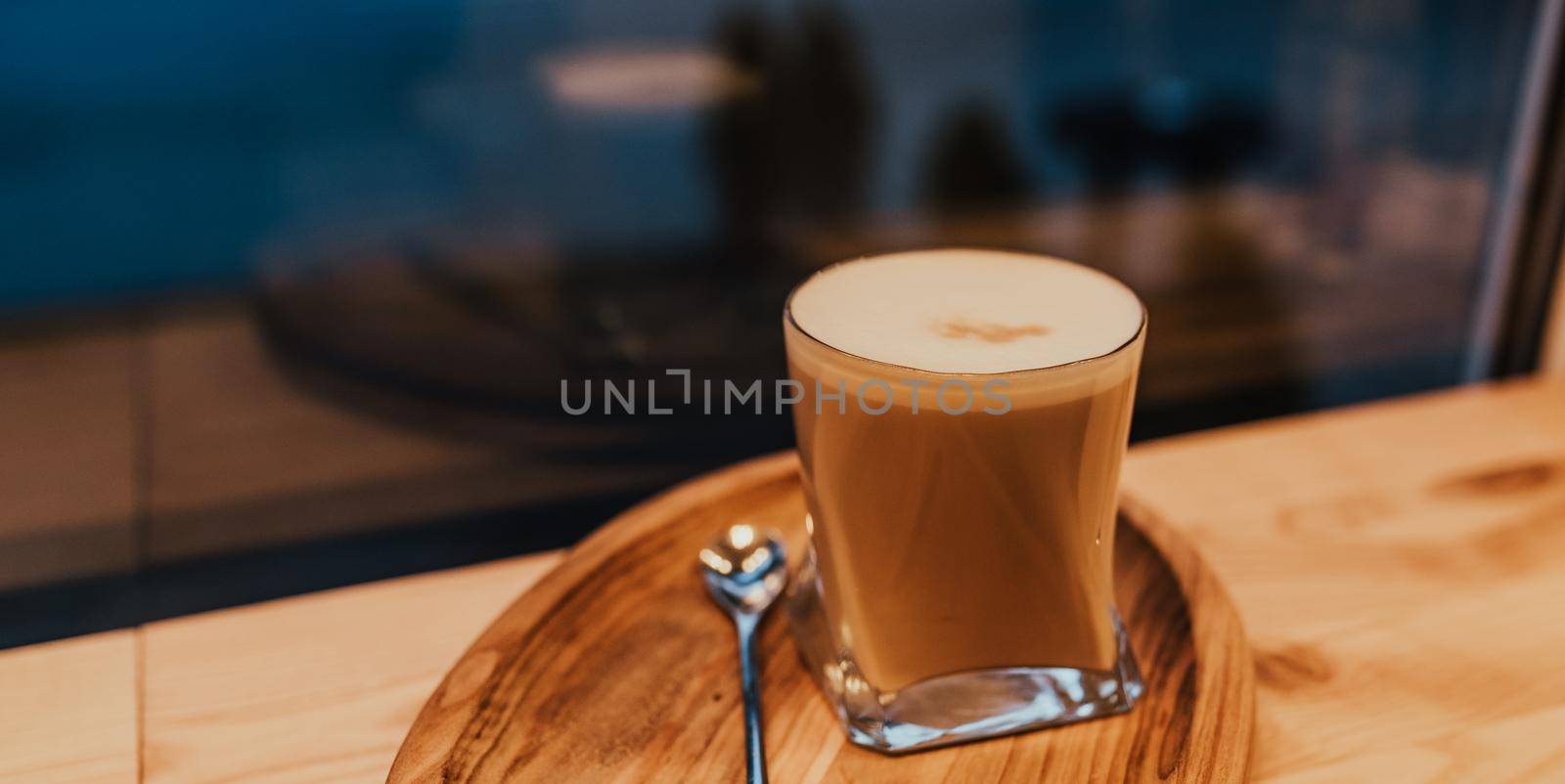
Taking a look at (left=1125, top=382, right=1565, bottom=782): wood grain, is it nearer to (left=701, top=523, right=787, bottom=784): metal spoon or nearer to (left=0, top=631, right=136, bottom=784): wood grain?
(left=701, top=523, right=787, bottom=784): metal spoon

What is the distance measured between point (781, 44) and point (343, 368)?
1.10ft

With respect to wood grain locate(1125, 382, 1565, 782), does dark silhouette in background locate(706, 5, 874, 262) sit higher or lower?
higher

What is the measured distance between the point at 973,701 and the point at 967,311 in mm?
134

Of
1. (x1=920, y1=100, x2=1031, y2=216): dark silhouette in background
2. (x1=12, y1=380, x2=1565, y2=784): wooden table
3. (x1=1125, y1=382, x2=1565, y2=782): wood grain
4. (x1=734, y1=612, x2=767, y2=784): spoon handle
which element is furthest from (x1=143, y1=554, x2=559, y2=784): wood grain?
(x1=920, y1=100, x2=1031, y2=216): dark silhouette in background

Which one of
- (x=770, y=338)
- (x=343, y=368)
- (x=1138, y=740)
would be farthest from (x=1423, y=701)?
(x=343, y=368)

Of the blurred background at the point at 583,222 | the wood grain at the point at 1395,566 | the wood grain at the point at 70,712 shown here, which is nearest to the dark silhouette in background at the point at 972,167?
the blurred background at the point at 583,222

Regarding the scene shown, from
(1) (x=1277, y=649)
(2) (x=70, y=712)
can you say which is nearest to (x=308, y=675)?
(2) (x=70, y=712)

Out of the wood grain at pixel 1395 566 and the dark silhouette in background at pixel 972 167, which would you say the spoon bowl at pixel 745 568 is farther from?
the dark silhouette in background at pixel 972 167

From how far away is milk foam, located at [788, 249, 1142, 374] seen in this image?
14.7 inches

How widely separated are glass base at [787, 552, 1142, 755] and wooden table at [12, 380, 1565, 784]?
0.06 metres

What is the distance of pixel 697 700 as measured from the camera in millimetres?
432

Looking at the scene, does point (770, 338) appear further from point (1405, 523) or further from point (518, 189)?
point (1405, 523)

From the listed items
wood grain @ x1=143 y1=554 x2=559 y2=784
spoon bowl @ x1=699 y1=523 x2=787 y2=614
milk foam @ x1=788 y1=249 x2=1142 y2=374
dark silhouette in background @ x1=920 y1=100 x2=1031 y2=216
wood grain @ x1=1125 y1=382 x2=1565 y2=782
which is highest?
milk foam @ x1=788 y1=249 x2=1142 y2=374

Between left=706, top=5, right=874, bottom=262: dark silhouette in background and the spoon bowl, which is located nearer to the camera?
the spoon bowl
